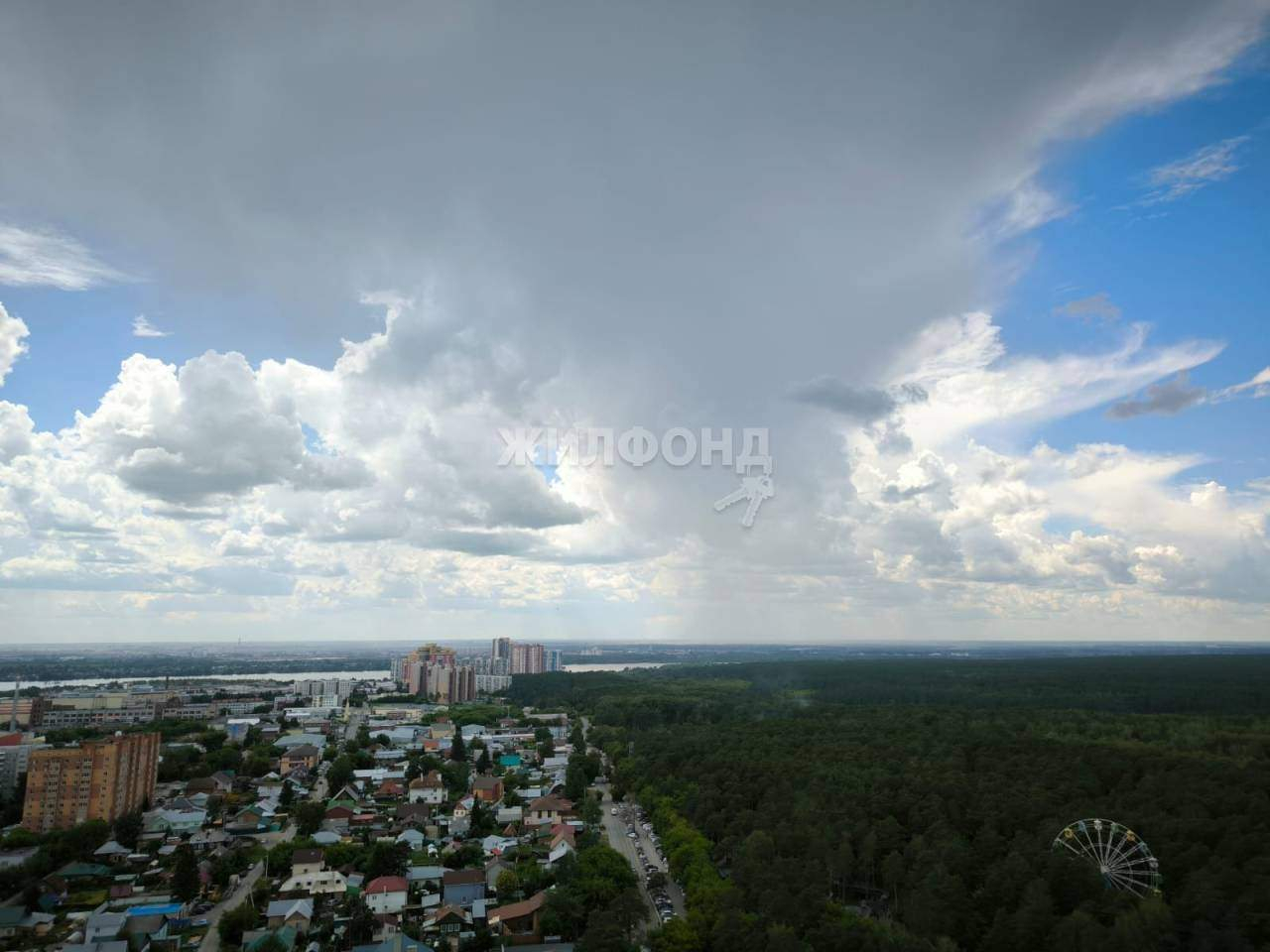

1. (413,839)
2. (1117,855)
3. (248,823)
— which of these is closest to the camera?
(1117,855)

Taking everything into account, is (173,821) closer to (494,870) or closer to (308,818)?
(308,818)

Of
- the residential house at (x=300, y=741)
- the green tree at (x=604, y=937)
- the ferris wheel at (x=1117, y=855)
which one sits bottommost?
the green tree at (x=604, y=937)

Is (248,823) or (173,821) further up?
(173,821)

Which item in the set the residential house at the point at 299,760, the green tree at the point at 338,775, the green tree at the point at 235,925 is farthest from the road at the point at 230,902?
the residential house at the point at 299,760

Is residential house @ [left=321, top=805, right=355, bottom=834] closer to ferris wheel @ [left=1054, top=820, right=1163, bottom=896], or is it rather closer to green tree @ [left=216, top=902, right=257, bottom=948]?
green tree @ [left=216, top=902, right=257, bottom=948]

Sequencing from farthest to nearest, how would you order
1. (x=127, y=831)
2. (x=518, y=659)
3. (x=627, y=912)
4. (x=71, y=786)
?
(x=518, y=659) → (x=71, y=786) → (x=127, y=831) → (x=627, y=912)

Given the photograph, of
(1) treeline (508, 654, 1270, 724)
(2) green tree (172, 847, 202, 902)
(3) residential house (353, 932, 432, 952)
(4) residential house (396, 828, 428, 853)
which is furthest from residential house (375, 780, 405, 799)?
(1) treeline (508, 654, 1270, 724)

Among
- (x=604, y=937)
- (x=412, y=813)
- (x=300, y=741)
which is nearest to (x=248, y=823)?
(x=412, y=813)

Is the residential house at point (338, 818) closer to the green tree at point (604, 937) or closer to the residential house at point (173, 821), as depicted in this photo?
the residential house at point (173, 821)
